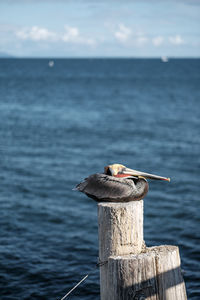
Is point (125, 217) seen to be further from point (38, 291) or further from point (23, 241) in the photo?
point (23, 241)

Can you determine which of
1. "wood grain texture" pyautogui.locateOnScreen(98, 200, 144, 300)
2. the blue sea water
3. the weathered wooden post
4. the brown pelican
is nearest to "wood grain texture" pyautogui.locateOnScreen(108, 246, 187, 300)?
the weathered wooden post

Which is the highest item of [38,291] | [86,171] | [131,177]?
[131,177]

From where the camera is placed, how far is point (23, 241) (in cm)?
1325

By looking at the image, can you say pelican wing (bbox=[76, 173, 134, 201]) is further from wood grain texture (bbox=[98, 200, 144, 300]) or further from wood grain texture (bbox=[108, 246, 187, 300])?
wood grain texture (bbox=[108, 246, 187, 300])

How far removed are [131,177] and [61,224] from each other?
1067 centimetres

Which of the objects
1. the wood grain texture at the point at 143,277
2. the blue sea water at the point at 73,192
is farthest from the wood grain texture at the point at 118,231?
the blue sea water at the point at 73,192

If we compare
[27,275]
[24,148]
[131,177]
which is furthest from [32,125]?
[131,177]

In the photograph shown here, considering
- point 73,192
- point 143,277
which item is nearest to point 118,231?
point 143,277

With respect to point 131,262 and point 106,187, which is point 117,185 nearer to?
point 106,187

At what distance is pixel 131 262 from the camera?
385cm

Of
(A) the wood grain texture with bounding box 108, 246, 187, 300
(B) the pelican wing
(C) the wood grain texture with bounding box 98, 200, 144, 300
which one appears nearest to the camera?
(A) the wood grain texture with bounding box 108, 246, 187, 300

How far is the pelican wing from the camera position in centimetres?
434

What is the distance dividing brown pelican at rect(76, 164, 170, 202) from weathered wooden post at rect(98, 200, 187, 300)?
0.14 meters

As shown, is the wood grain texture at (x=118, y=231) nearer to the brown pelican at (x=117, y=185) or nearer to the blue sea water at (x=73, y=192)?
the brown pelican at (x=117, y=185)
